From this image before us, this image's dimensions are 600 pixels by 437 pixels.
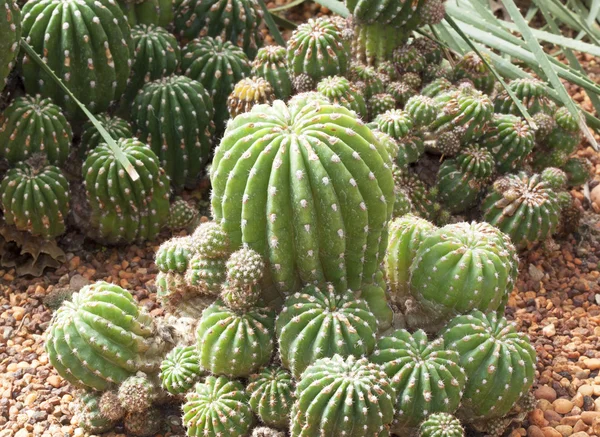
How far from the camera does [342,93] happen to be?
180 inches

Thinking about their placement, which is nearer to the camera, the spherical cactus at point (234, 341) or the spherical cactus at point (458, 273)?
the spherical cactus at point (234, 341)

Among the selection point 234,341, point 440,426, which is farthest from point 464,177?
point 234,341

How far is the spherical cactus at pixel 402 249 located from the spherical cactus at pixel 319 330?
1.68 ft

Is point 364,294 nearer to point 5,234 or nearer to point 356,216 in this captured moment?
point 356,216

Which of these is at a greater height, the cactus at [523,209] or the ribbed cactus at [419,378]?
the cactus at [523,209]

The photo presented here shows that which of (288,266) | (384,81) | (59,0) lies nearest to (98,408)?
(288,266)

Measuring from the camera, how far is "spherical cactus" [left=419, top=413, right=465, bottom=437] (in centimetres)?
317

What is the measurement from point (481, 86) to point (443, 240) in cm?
194

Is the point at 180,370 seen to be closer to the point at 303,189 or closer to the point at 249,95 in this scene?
the point at 303,189

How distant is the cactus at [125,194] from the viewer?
14.4 feet

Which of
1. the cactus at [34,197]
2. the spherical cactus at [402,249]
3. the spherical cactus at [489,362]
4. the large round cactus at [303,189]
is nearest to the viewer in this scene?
the large round cactus at [303,189]

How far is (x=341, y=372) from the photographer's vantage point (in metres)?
3.00

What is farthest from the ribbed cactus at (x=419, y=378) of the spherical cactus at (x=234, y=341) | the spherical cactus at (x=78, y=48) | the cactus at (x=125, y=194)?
the spherical cactus at (x=78, y=48)

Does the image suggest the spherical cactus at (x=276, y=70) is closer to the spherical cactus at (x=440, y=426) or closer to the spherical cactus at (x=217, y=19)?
the spherical cactus at (x=217, y=19)
